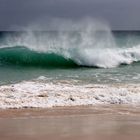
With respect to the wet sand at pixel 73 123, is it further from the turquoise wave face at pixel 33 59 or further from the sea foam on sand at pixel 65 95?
the turquoise wave face at pixel 33 59

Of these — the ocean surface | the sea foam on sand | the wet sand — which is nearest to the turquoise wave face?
the ocean surface

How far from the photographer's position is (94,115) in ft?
28.0

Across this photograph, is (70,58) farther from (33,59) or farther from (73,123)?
(73,123)

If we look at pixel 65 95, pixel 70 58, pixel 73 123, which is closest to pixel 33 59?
pixel 70 58

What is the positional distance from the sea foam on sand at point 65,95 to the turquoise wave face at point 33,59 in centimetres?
767

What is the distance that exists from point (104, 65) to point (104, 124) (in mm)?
12311

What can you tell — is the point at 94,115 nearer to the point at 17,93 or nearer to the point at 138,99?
the point at 138,99

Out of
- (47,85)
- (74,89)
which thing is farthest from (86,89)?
(47,85)

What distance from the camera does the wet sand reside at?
680 centimetres

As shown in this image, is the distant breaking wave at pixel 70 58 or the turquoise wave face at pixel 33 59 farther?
the turquoise wave face at pixel 33 59

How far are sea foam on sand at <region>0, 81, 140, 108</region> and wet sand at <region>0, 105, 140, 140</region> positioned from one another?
23.2 inches

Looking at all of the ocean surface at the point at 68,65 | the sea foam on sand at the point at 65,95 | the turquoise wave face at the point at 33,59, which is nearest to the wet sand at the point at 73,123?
the sea foam on sand at the point at 65,95

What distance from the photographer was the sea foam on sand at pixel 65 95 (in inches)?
393

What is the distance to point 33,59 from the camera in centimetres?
2206
